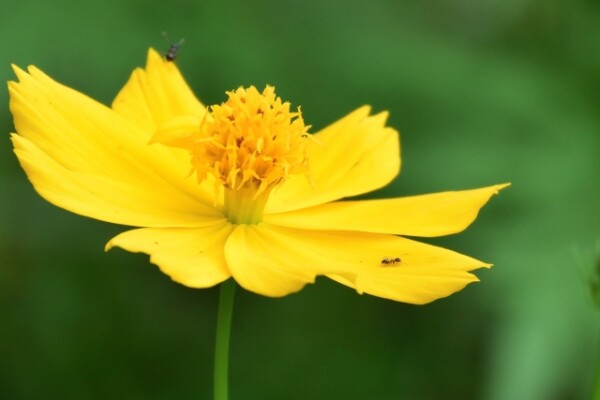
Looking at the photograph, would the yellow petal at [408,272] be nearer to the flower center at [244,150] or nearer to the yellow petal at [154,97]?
the flower center at [244,150]

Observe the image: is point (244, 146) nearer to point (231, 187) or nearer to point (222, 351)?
point (231, 187)

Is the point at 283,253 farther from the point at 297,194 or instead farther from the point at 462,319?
the point at 462,319

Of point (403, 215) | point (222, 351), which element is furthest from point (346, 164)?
point (222, 351)

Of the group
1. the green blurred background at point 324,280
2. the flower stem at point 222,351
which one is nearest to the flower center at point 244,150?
the flower stem at point 222,351

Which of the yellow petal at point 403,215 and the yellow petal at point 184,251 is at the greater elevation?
the yellow petal at point 403,215

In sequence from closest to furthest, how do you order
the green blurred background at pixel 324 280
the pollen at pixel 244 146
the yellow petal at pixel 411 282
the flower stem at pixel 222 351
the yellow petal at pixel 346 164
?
the flower stem at pixel 222 351
the yellow petal at pixel 411 282
the pollen at pixel 244 146
the yellow petal at pixel 346 164
the green blurred background at pixel 324 280

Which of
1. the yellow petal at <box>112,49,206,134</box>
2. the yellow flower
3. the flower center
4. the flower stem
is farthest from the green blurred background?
the flower stem

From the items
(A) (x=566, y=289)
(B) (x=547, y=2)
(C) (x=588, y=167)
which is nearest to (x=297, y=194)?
(A) (x=566, y=289)
